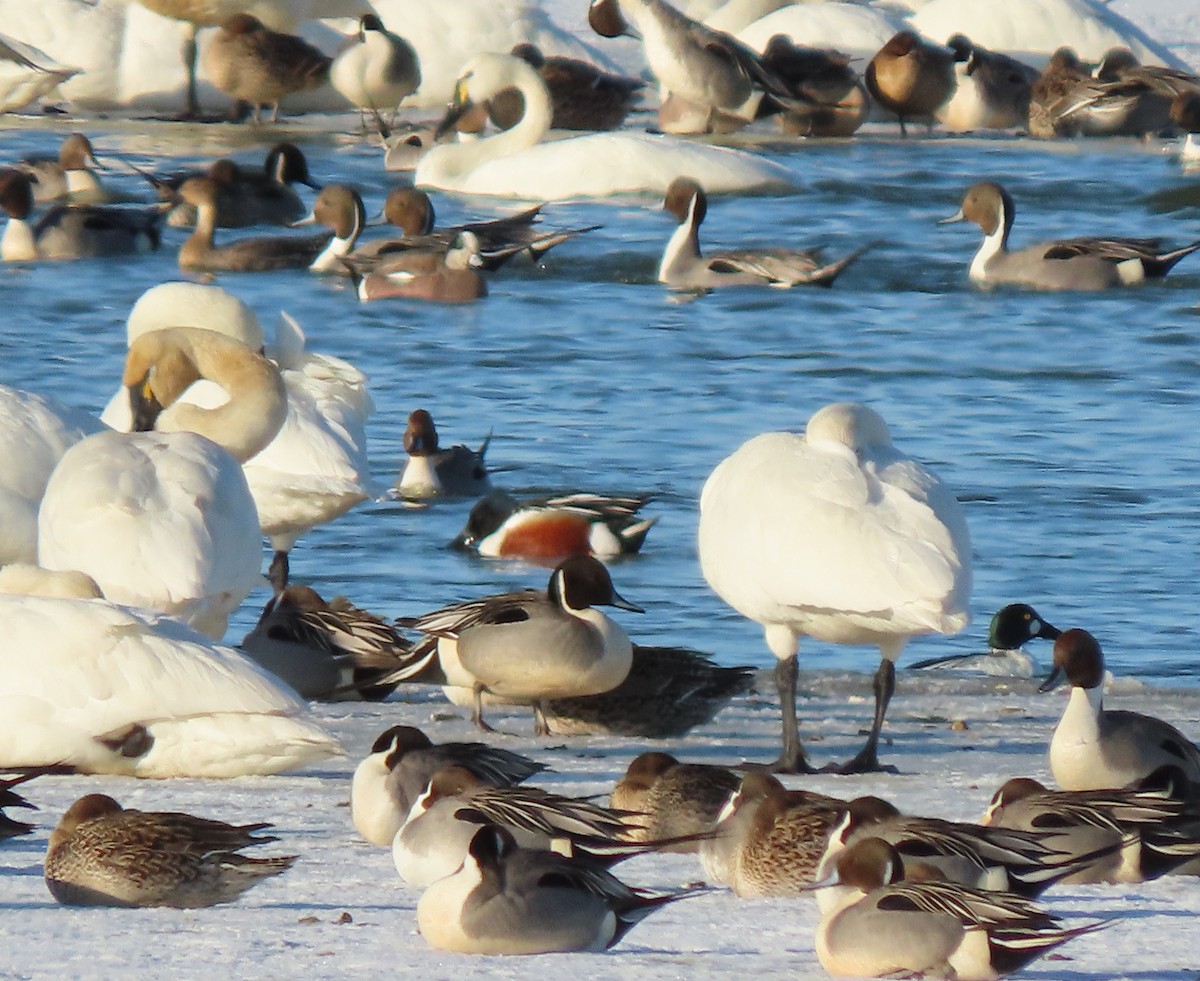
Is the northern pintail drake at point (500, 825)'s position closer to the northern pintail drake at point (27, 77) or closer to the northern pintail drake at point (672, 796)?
the northern pintail drake at point (672, 796)

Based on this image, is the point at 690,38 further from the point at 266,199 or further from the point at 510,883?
the point at 510,883

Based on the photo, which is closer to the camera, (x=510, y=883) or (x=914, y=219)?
(x=510, y=883)

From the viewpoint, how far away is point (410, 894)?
5000mm

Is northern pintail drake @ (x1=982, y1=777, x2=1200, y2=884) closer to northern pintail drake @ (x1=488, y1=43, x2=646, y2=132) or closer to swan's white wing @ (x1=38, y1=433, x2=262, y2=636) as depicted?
swan's white wing @ (x1=38, y1=433, x2=262, y2=636)

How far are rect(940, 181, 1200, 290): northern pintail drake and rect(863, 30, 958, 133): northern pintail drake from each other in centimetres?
824

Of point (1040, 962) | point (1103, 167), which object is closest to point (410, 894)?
point (1040, 962)

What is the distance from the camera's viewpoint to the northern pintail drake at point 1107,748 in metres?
5.96

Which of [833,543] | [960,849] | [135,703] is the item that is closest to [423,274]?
[833,543]

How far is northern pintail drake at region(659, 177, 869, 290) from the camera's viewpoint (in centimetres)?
1775

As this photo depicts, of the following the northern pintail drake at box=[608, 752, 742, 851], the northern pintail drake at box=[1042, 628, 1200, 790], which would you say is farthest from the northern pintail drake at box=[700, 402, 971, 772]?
the northern pintail drake at box=[608, 752, 742, 851]

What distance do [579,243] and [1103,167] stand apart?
657 centimetres

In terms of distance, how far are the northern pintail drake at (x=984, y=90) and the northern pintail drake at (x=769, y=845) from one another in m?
22.4

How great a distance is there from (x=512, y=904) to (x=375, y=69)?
70.8 feet

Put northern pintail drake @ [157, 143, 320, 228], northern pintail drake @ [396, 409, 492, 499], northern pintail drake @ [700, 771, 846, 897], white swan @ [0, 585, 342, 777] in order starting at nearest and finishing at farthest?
northern pintail drake @ [700, 771, 846, 897] → white swan @ [0, 585, 342, 777] → northern pintail drake @ [396, 409, 492, 499] → northern pintail drake @ [157, 143, 320, 228]
